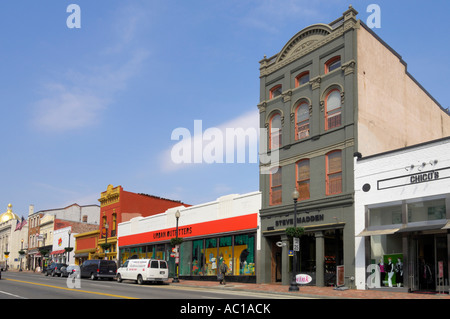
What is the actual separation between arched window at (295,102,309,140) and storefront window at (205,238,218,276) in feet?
38.2

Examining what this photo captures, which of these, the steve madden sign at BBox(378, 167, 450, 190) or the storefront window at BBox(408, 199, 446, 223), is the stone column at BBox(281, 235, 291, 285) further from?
the storefront window at BBox(408, 199, 446, 223)

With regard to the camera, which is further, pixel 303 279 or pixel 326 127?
pixel 326 127

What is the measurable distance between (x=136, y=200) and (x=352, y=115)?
34.6 metres

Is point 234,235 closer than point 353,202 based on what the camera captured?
No

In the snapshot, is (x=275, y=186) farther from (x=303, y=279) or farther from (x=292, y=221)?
(x=303, y=279)

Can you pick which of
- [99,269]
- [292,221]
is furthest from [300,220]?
[99,269]

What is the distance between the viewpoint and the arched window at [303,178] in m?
31.7

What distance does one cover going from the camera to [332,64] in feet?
105

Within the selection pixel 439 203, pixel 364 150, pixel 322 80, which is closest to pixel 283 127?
pixel 322 80

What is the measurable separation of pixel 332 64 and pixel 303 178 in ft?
25.7

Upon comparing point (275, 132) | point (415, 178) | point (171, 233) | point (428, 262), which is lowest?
point (428, 262)
